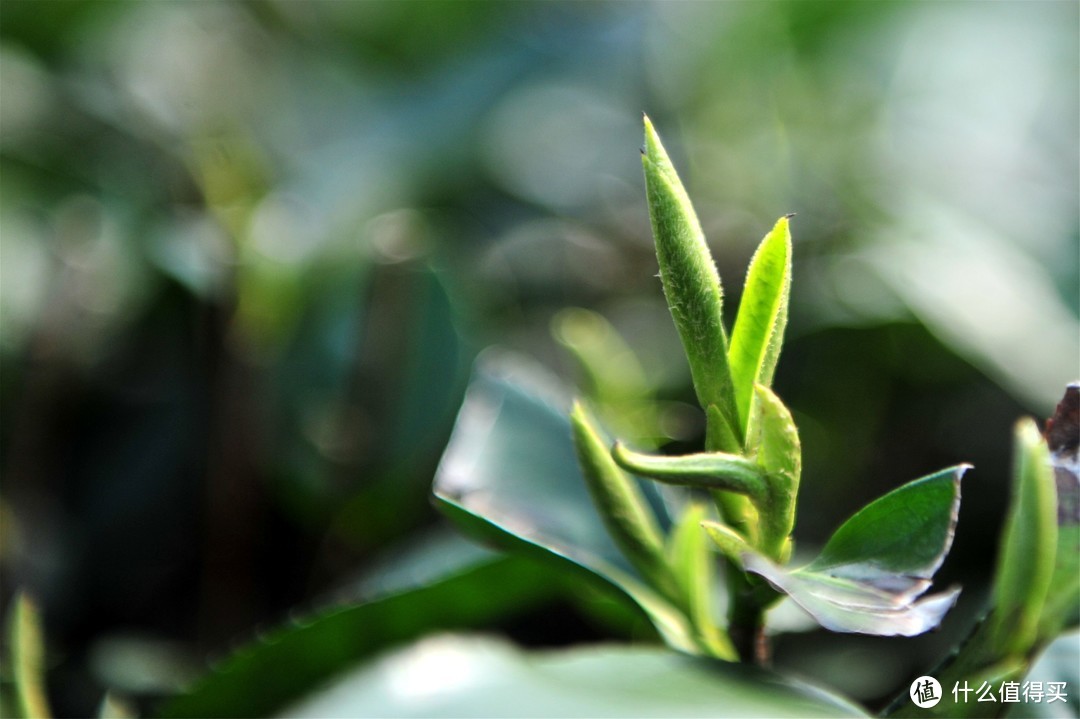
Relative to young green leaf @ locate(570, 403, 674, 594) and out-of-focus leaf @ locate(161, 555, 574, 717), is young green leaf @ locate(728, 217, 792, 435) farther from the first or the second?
out-of-focus leaf @ locate(161, 555, 574, 717)

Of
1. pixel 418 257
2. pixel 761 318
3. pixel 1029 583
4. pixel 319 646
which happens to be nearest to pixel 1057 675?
pixel 1029 583

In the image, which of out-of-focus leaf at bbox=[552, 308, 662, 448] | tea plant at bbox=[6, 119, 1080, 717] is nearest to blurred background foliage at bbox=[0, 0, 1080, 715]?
out-of-focus leaf at bbox=[552, 308, 662, 448]

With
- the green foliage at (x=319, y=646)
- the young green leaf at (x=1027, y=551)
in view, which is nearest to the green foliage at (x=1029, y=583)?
the young green leaf at (x=1027, y=551)

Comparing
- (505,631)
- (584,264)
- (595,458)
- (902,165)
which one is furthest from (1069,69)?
(595,458)

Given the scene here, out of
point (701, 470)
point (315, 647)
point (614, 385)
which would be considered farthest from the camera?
point (614, 385)

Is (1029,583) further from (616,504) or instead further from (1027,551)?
(616,504)

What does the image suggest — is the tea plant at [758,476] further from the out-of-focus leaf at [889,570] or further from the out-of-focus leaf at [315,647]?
the out-of-focus leaf at [315,647]
